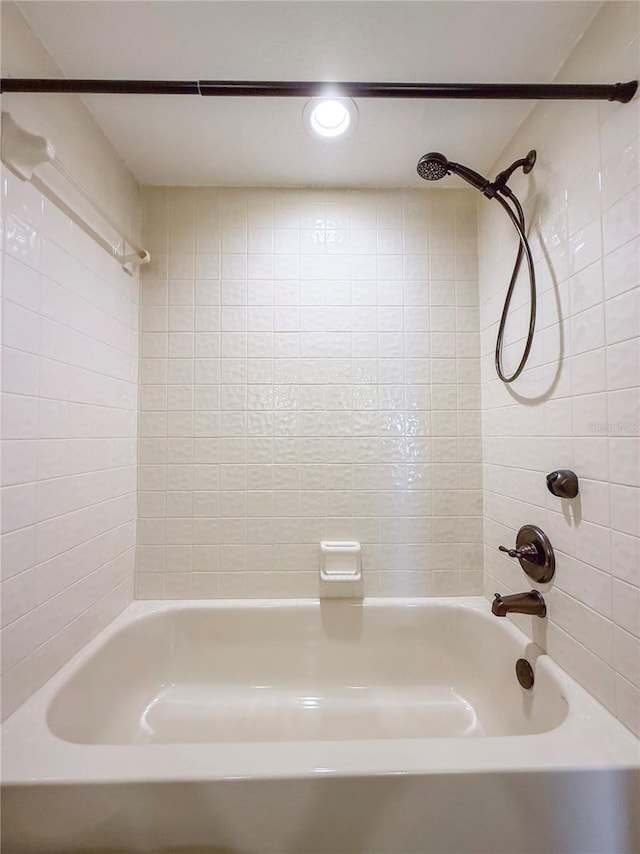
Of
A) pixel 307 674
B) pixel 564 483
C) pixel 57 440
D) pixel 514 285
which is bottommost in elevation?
pixel 307 674

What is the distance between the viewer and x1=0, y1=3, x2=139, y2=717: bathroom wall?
868mm

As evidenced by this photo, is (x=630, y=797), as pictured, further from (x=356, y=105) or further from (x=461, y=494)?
(x=356, y=105)

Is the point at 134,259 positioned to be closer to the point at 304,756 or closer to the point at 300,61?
the point at 300,61

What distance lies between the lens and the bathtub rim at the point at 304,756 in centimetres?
73

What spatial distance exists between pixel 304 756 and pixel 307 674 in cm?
74

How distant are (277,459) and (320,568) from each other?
18.5 inches

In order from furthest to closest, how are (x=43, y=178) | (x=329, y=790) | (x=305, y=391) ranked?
(x=305, y=391) < (x=43, y=178) < (x=329, y=790)

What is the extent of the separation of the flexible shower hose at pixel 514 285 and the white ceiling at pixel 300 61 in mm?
200

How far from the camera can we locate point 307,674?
1.44 meters

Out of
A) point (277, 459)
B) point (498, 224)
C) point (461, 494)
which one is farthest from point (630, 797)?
point (498, 224)

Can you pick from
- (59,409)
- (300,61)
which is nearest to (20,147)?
(59,409)

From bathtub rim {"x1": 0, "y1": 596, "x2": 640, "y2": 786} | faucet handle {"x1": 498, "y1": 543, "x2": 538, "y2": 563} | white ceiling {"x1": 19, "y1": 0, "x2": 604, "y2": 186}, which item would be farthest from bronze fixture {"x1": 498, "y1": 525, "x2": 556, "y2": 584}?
white ceiling {"x1": 19, "y1": 0, "x2": 604, "y2": 186}

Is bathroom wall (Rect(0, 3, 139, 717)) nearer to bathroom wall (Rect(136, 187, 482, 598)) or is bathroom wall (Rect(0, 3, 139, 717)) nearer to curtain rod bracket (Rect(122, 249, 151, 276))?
curtain rod bracket (Rect(122, 249, 151, 276))

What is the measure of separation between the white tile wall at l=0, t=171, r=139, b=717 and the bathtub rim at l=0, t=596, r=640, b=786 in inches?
6.6
